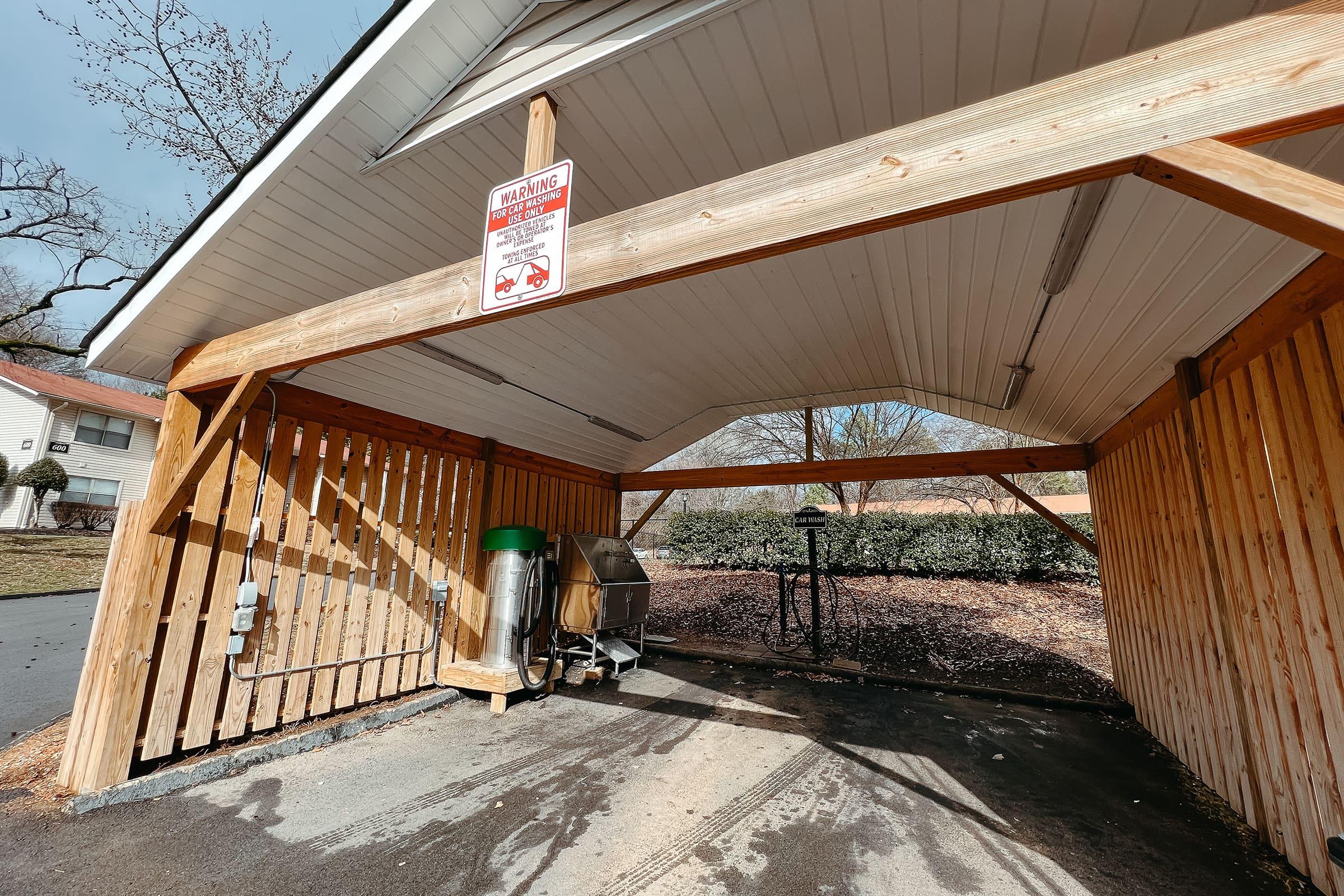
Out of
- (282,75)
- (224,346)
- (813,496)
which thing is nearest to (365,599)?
(224,346)

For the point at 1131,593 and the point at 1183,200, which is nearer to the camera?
the point at 1183,200

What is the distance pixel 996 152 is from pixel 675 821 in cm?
320

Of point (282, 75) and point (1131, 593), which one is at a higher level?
point (282, 75)

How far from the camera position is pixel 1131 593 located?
4.51 m

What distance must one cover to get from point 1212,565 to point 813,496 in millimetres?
16745

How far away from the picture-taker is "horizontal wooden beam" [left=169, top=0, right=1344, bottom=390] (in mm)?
1127

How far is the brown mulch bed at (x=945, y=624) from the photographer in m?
6.07

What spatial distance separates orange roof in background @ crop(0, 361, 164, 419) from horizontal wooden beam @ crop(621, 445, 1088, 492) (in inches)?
601

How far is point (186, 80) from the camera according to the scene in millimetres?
7043

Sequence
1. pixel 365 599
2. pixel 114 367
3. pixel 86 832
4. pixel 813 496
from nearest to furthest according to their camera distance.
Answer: pixel 86 832
pixel 114 367
pixel 365 599
pixel 813 496

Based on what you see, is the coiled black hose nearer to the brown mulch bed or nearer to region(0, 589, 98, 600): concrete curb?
the brown mulch bed

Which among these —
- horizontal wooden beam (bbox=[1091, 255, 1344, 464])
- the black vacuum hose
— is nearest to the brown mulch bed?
the black vacuum hose

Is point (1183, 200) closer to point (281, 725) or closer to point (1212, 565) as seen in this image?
point (1212, 565)

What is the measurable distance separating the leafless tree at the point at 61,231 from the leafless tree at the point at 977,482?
20.3 meters
